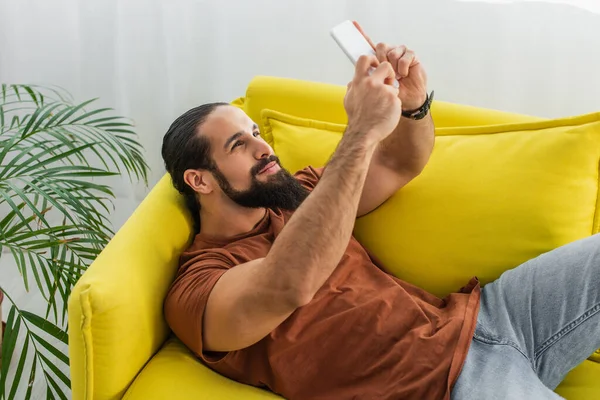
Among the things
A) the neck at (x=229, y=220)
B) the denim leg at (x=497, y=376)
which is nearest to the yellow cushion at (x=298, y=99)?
the neck at (x=229, y=220)

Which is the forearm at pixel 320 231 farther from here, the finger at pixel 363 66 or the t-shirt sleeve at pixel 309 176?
the t-shirt sleeve at pixel 309 176

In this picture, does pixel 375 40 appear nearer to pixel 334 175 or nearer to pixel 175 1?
pixel 175 1

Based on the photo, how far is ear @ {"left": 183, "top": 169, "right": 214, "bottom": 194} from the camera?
5.02ft

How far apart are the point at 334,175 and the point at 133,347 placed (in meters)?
0.47

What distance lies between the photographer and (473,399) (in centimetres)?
121

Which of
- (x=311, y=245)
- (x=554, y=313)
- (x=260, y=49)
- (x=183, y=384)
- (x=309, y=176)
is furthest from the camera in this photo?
(x=260, y=49)

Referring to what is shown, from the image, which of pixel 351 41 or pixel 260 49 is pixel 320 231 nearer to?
pixel 351 41

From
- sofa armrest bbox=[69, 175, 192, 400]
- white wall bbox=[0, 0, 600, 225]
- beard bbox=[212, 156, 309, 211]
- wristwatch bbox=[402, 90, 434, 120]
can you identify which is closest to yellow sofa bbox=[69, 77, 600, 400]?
sofa armrest bbox=[69, 175, 192, 400]

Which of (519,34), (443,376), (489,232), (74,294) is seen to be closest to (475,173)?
(489,232)

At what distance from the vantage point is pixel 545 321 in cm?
136

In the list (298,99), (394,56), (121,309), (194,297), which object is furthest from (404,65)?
(121,309)

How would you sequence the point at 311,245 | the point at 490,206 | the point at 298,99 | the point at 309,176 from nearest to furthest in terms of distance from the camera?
the point at 311,245 → the point at 490,206 → the point at 309,176 → the point at 298,99

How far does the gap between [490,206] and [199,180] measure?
→ 0.62 meters

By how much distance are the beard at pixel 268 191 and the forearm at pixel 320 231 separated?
308mm
